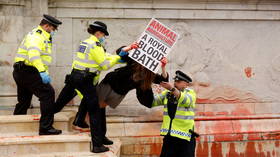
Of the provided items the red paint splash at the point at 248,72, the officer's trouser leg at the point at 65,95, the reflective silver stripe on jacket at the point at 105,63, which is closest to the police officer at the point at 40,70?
the officer's trouser leg at the point at 65,95

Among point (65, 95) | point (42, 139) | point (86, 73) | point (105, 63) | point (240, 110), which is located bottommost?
point (42, 139)

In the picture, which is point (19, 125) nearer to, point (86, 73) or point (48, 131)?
point (48, 131)

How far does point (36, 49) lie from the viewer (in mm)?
6270

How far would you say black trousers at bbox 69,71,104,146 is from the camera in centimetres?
606

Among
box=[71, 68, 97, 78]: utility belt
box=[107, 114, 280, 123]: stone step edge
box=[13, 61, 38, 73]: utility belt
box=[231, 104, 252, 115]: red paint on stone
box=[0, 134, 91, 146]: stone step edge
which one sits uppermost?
box=[13, 61, 38, 73]: utility belt

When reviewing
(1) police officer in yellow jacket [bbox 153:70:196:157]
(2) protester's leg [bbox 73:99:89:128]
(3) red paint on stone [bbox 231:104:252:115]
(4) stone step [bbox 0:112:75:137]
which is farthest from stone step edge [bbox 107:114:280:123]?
(1) police officer in yellow jacket [bbox 153:70:196:157]

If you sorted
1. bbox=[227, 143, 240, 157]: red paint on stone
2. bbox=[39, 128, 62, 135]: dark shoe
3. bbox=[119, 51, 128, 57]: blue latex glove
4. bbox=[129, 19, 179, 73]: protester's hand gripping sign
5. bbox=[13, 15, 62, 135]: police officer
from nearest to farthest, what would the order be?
bbox=[129, 19, 179, 73]: protester's hand gripping sign
bbox=[119, 51, 128, 57]: blue latex glove
bbox=[13, 15, 62, 135]: police officer
bbox=[39, 128, 62, 135]: dark shoe
bbox=[227, 143, 240, 157]: red paint on stone

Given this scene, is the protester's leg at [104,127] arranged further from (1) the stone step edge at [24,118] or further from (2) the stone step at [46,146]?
(1) the stone step edge at [24,118]

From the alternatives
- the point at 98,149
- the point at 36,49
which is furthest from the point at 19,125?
the point at 98,149

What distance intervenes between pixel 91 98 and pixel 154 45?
3.65 feet

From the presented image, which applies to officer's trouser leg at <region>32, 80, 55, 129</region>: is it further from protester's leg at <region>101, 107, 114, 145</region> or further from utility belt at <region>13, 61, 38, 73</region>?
protester's leg at <region>101, 107, 114, 145</region>

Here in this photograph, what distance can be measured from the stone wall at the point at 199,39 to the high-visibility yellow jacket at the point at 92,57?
178 cm

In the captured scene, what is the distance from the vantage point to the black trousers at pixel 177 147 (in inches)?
239

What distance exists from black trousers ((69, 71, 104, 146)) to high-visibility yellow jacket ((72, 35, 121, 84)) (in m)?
0.14
